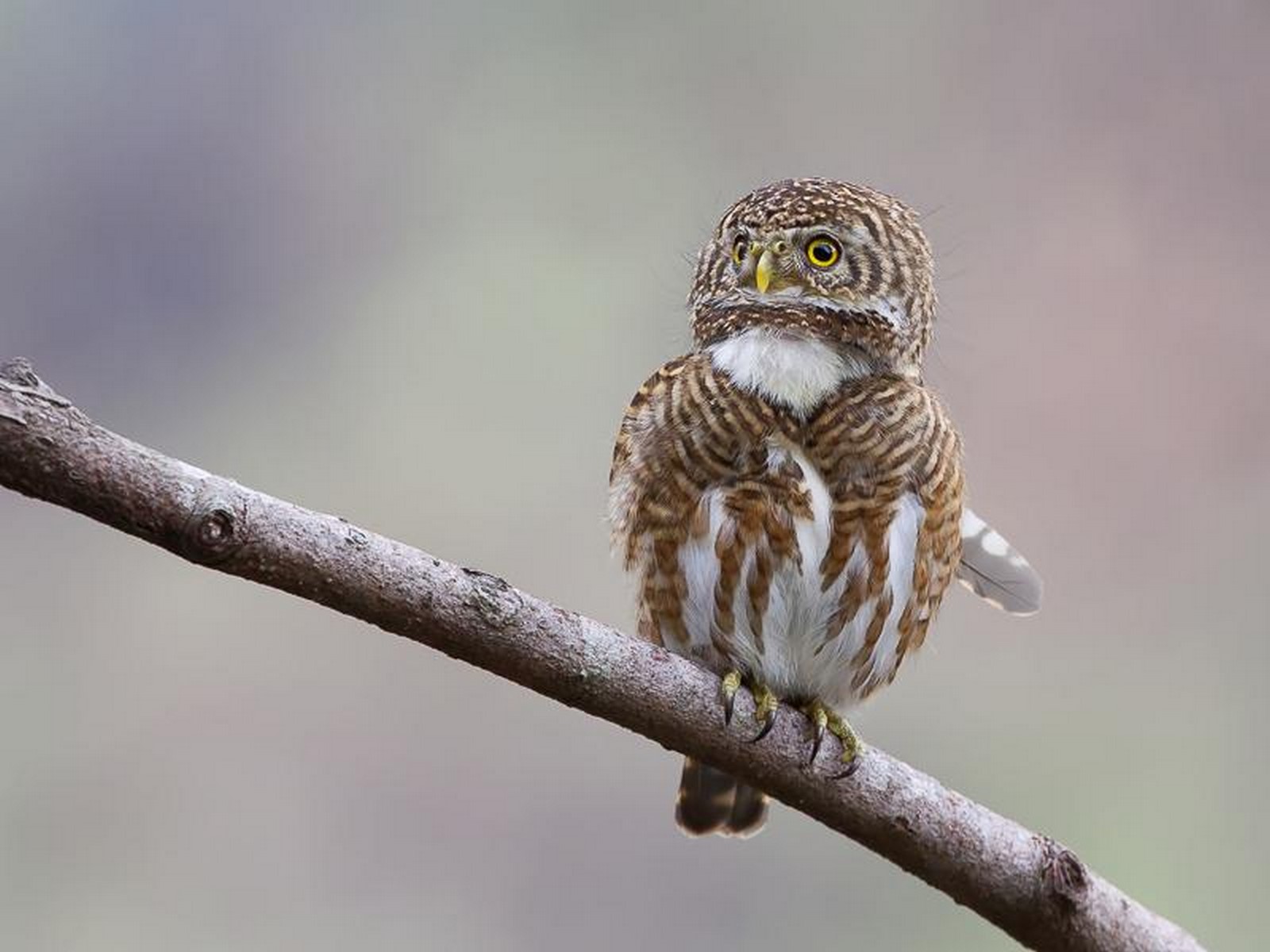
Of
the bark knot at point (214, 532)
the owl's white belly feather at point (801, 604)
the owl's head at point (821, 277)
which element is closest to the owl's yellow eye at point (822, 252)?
the owl's head at point (821, 277)

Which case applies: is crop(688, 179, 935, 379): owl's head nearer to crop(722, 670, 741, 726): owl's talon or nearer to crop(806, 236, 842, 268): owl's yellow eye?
crop(806, 236, 842, 268): owl's yellow eye

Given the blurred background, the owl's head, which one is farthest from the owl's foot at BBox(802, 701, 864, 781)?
the blurred background

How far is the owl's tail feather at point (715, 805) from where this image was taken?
340 cm

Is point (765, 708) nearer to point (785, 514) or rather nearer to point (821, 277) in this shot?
point (785, 514)

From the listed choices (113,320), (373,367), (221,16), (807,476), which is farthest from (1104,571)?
(221,16)

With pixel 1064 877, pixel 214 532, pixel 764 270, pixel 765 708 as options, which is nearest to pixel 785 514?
pixel 765 708

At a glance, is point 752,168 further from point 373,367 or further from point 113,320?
point 113,320

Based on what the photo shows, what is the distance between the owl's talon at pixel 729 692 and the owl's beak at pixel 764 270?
0.67 meters

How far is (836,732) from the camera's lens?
2.81m

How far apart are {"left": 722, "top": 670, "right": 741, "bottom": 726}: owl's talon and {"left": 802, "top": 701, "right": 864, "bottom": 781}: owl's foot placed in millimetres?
141

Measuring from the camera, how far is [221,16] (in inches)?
243

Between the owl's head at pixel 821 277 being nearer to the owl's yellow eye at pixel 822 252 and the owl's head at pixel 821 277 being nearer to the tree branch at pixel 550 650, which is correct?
the owl's yellow eye at pixel 822 252

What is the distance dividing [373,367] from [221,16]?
1435mm

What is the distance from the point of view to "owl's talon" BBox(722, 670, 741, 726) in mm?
2621
